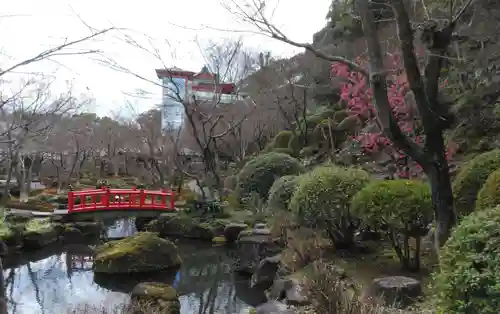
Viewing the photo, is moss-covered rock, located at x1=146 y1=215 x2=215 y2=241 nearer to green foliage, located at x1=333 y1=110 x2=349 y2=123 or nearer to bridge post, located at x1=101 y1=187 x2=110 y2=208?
bridge post, located at x1=101 y1=187 x2=110 y2=208

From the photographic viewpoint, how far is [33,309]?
8.24 m

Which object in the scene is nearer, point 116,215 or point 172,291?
point 172,291

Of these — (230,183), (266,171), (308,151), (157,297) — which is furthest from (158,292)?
(230,183)

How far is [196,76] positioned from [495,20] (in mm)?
11837

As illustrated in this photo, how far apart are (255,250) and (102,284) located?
3.49m

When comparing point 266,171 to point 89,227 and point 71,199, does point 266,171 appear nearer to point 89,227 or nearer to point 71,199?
point 89,227

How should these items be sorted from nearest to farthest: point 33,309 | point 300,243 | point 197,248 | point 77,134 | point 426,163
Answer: point 426,163
point 300,243
point 33,309
point 197,248
point 77,134

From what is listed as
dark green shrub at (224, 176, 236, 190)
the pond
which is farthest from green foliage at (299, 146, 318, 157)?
the pond

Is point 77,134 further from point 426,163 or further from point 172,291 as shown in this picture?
point 426,163

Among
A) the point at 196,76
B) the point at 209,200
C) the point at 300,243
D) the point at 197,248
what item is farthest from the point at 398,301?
the point at 196,76

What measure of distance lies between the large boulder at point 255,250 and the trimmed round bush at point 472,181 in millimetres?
4437

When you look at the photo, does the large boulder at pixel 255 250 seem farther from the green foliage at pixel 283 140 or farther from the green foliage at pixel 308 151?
the green foliage at pixel 283 140

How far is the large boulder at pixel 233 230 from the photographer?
44.4ft

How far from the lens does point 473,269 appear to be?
2584 mm
